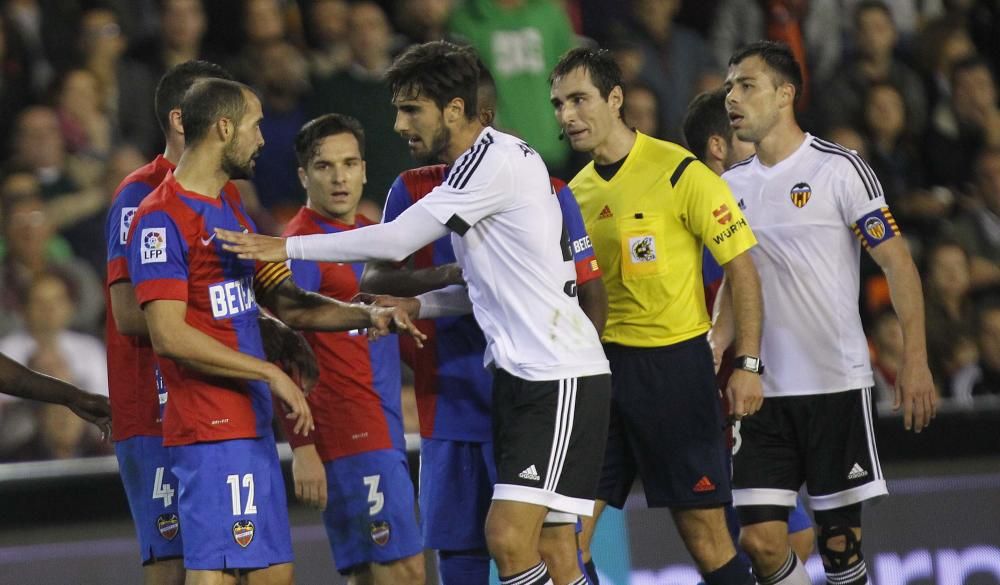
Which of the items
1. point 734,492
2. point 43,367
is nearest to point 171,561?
point 734,492

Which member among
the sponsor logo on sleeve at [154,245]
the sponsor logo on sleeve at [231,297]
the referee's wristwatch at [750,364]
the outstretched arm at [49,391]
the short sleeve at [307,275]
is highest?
the sponsor logo on sleeve at [154,245]

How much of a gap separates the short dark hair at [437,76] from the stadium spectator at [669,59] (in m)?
4.74

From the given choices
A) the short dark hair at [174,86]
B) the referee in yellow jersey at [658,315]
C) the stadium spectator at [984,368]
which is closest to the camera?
the short dark hair at [174,86]

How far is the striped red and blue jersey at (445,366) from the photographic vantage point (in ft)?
17.9

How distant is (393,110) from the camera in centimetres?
861

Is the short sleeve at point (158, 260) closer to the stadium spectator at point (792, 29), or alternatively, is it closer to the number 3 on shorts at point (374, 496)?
the number 3 on shorts at point (374, 496)

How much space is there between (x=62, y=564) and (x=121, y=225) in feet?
6.18

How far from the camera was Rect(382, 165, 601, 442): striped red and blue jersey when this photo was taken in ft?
17.9

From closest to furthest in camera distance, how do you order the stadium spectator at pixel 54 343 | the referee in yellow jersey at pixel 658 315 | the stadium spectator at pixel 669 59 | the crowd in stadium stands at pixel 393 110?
the referee in yellow jersey at pixel 658 315, the stadium spectator at pixel 54 343, the crowd in stadium stands at pixel 393 110, the stadium spectator at pixel 669 59

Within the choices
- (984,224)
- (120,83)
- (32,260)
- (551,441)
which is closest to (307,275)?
(551,441)

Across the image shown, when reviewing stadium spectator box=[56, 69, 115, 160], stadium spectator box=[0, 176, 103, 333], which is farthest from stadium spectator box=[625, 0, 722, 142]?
stadium spectator box=[0, 176, 103, 333]

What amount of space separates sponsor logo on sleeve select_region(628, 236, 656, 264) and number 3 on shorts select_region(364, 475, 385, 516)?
1260 millimetres

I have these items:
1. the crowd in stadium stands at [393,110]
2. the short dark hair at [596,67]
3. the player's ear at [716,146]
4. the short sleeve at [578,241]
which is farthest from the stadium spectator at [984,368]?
the short sleeve at [578,241]

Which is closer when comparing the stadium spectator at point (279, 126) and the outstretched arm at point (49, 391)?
the outstretched arm at point (49, 391)
